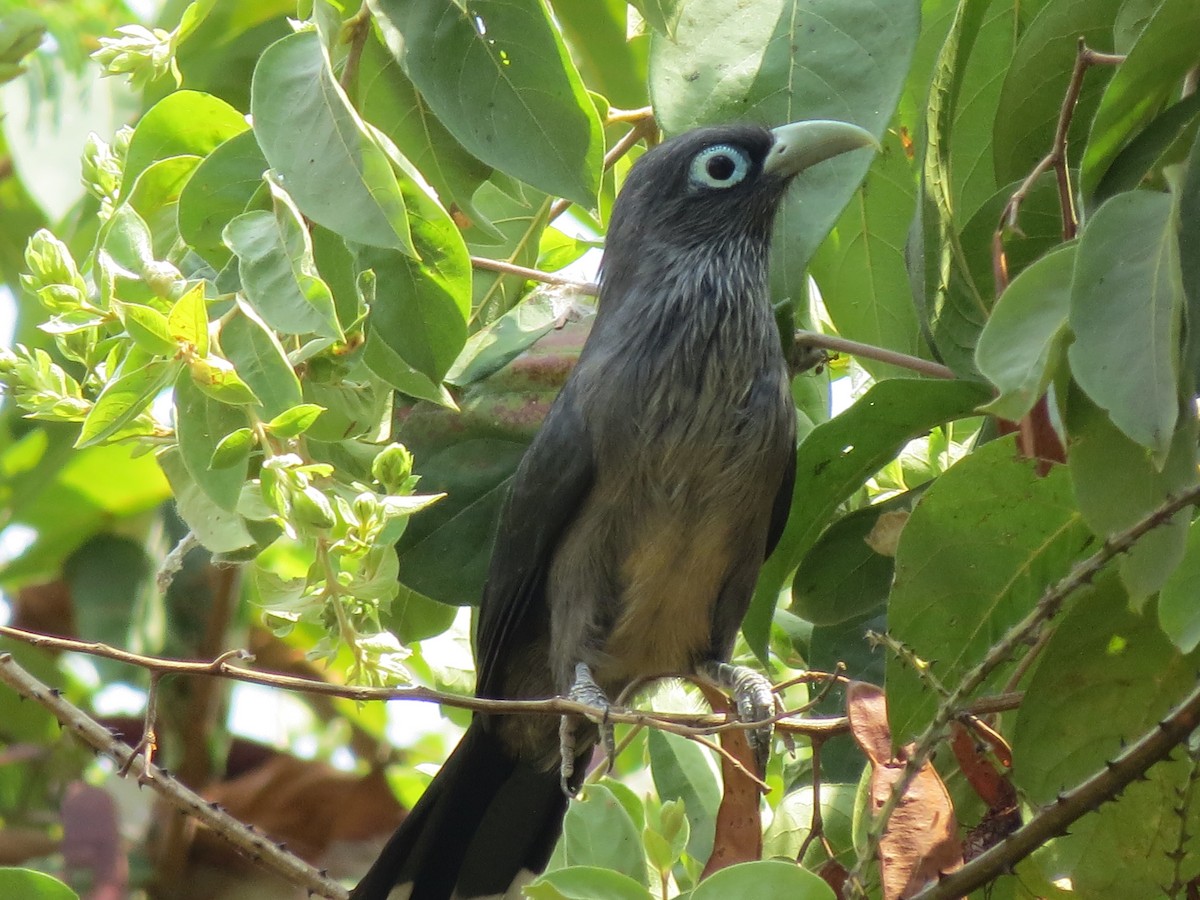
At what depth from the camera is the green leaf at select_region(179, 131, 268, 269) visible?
9.07 feet

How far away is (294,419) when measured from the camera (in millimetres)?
2428

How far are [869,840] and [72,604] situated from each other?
395cm

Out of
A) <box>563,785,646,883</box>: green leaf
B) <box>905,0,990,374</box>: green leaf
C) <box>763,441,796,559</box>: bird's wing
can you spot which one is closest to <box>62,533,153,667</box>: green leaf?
<box>763,441,796,559</box>: bird's wing

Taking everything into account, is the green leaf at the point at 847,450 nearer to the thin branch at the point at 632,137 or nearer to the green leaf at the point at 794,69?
the green leaf at the point at 794,69

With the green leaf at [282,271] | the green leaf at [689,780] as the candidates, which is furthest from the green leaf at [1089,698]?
the green leaf at [282,271]

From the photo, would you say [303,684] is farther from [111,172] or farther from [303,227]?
[111,172]

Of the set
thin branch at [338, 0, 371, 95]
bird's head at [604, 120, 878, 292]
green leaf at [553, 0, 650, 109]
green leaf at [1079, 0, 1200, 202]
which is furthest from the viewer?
bird's head at [604, 120, 878, 292]

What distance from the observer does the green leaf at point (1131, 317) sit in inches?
71.6

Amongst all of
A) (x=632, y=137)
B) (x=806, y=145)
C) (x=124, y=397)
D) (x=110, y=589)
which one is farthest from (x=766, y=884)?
(x=110, y=589)

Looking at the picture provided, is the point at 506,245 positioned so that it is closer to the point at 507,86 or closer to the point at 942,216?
the point at 507,86

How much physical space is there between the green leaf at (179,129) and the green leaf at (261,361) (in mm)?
564

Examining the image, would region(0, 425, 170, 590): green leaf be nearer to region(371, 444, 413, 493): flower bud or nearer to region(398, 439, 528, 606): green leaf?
region(398, 439, 528, 606): green leaf

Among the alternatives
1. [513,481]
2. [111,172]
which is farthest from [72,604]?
[111,172]

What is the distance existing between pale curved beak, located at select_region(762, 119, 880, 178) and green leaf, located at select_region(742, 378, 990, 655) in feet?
1.97
